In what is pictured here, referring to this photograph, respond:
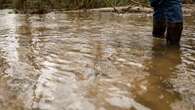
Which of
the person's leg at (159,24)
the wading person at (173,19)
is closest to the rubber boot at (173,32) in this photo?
the wading person at (173,19)

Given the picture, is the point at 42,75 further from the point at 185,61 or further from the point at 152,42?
the point at 152,42

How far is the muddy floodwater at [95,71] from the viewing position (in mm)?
2633

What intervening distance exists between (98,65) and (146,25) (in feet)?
9.92

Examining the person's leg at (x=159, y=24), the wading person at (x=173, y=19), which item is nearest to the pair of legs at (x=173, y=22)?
the wading person at (x=173, y=19)

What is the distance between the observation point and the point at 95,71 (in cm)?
340

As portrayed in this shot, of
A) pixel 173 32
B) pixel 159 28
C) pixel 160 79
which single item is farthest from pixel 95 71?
pixel 159 28

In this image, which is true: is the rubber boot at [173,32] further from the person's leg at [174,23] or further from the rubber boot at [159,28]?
the rubber boot at [159,28]

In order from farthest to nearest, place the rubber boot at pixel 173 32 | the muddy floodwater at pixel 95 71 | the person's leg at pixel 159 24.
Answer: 1. the person's leg at pixel 159 24
2. the rubber boot at pixel 173 32
3. the muddy floodwater at pixel 95 71

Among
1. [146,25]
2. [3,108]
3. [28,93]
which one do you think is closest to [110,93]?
[28,93]

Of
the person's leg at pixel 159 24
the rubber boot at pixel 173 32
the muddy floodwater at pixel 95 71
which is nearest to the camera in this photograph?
the muddy floodwater at pixel 95 71

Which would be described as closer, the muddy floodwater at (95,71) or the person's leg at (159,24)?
the muddy floodwater at (95,71)

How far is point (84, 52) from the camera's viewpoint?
424cm

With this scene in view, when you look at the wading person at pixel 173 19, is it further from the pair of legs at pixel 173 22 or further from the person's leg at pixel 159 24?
the person's leg at pixel 159 24

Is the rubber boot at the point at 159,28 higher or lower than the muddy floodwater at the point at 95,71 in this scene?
higher
